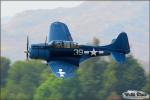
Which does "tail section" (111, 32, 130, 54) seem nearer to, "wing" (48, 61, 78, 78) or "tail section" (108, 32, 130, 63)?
"tail section" (108, 32, 130, 63)

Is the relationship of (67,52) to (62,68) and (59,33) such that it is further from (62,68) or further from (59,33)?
(59,33)

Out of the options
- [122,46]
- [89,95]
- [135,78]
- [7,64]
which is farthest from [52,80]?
[122,46]

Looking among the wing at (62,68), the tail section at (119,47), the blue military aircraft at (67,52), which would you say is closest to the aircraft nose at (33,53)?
the blue military aircraft at (67,52)

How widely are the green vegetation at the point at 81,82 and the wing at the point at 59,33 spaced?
49716 millimetres

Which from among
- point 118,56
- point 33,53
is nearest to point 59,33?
point 118,56

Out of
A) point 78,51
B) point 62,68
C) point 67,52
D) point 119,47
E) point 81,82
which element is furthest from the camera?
point 81,82

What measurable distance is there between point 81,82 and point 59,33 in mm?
68389

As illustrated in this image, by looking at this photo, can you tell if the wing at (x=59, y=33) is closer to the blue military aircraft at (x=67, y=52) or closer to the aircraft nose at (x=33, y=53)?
the blue military aircraft at (x=67, y=52)

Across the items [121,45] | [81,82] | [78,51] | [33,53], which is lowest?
[81,82]

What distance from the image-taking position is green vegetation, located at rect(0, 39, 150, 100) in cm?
11062

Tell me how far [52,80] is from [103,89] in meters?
10.6

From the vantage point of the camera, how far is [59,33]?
1996 inches

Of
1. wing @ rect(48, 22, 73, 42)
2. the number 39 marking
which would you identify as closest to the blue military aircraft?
the number 39 marking

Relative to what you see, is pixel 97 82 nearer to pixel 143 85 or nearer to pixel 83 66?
pixel 83 66
